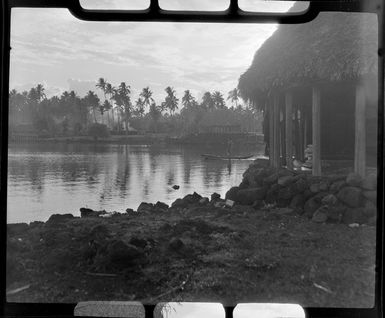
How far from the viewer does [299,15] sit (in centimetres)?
176

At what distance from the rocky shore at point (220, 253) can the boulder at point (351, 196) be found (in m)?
0.02

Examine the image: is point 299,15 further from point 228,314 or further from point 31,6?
point 228,314

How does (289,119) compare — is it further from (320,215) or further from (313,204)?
(320,215)

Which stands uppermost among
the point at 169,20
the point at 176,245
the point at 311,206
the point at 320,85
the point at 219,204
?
the point at 320,85

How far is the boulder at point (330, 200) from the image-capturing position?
20.5ft

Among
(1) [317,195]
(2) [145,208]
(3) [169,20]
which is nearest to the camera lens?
(3) [169,20]

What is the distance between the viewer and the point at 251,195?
25.2 feet

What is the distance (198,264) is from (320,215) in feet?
9.29

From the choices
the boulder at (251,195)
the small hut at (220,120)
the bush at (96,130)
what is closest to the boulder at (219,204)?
the boulder at (251,195)

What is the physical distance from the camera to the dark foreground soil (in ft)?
11.5

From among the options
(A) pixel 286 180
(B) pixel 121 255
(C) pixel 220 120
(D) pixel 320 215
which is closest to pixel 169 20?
(B) pixel 121 255

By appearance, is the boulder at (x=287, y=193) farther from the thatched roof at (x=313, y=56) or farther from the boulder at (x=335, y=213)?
the thatched roof at (x=313, y=56)

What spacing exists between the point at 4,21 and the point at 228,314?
1.67 metres

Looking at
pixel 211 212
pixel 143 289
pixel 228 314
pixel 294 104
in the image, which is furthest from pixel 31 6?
pixel 294 104
